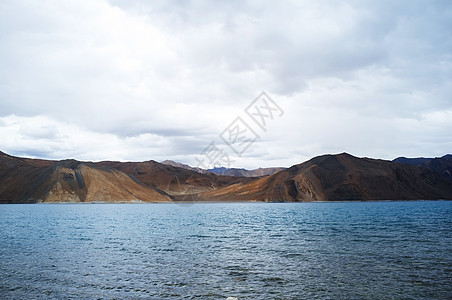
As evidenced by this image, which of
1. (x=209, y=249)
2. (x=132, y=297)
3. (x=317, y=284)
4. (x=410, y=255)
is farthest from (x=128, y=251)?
(x=410, y=255)

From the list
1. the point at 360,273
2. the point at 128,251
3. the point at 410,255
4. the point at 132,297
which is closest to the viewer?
the point at 132,297

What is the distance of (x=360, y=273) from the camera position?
25.0 meters

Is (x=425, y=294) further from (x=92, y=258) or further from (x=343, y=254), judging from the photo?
(x=92, y=258)

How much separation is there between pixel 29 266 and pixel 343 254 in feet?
86.1

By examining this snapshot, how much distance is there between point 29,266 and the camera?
2812cm

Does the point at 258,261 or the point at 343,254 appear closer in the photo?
the point at 258,261

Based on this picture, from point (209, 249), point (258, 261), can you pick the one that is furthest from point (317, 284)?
point (209, 249)

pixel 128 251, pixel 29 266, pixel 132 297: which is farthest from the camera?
pixel 128 251

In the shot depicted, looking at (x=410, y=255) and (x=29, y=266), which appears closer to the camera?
(x=29, y=266)

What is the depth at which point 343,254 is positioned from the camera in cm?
3253

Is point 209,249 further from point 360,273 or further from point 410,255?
point 410,255

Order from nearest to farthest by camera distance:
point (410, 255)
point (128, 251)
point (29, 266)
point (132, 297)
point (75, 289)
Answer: point (132, 297)
point (75, 289)
point (29, 266)
point (410, 255)
point (128, 251)

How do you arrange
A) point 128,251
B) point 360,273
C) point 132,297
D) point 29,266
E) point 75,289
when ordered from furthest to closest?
point 128,251 < point 29,266 < point 360,273 < point 75,289 < point 132,297

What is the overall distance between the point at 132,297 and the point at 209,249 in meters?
17.3
